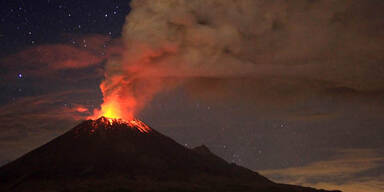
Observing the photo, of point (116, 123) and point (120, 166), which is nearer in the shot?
point (120, 166)

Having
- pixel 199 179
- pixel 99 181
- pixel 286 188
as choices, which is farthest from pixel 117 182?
pixel 286 188

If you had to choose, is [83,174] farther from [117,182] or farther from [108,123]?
[108,123]

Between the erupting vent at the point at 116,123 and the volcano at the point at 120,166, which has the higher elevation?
the erupting vent at the point at 116,123

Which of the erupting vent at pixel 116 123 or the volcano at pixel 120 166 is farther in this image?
the erupting vent at pixel 116 123

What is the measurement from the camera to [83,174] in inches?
5089

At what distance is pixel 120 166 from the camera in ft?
449

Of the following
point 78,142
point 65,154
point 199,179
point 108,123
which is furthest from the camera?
point 108,123

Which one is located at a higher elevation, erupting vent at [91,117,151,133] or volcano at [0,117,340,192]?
erupting vent at [91,117,151,133]

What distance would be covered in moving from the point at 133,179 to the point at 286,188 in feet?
146

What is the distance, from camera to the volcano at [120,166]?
406 feet

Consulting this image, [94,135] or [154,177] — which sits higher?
[94,135]

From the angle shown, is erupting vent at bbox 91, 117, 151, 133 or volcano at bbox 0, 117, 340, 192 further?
erupting vent at bbox 91, 117, 151, 133

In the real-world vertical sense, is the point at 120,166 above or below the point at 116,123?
below

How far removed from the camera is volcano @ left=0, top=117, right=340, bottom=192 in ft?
406
